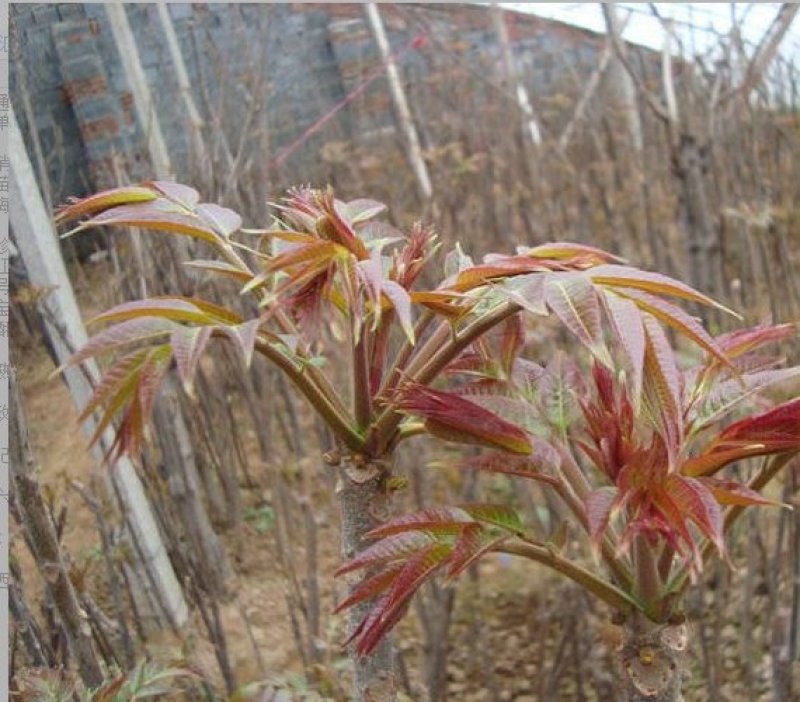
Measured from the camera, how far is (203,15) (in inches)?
120

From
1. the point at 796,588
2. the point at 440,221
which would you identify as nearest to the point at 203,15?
the point at 440,221

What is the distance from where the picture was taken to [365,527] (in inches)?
35.2

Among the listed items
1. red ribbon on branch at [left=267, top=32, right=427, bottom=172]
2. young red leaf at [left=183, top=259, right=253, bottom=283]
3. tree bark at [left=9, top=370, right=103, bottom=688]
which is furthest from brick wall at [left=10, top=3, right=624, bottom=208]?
young red leaf at [left=183, top=259, right=253, bottom=283]

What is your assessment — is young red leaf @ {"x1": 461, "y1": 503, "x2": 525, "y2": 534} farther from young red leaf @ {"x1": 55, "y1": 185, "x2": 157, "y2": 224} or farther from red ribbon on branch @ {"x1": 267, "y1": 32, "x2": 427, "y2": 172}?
red ribbon on branch @ {"x1": 267, "y1": 32, "x2": 427, "y2": 172}

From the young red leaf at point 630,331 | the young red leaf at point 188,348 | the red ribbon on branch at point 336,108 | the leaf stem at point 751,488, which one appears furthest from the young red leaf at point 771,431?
the red ribbon on branch at point 336,108

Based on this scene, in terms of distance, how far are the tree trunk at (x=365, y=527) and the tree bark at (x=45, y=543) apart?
1.22 feet

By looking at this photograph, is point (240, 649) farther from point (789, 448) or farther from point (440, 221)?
point (789, 448)

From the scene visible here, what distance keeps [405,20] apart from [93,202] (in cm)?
499

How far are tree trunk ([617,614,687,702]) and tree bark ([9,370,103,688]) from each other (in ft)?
2.00

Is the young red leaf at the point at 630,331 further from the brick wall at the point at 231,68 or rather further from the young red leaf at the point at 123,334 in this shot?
the brick wall at the point at 231,68

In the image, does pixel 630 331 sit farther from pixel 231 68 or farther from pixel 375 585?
pixel 231 68

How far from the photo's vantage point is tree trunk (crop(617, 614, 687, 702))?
831 millimetres

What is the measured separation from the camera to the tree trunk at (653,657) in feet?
2.72

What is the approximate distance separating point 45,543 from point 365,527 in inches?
16.2
